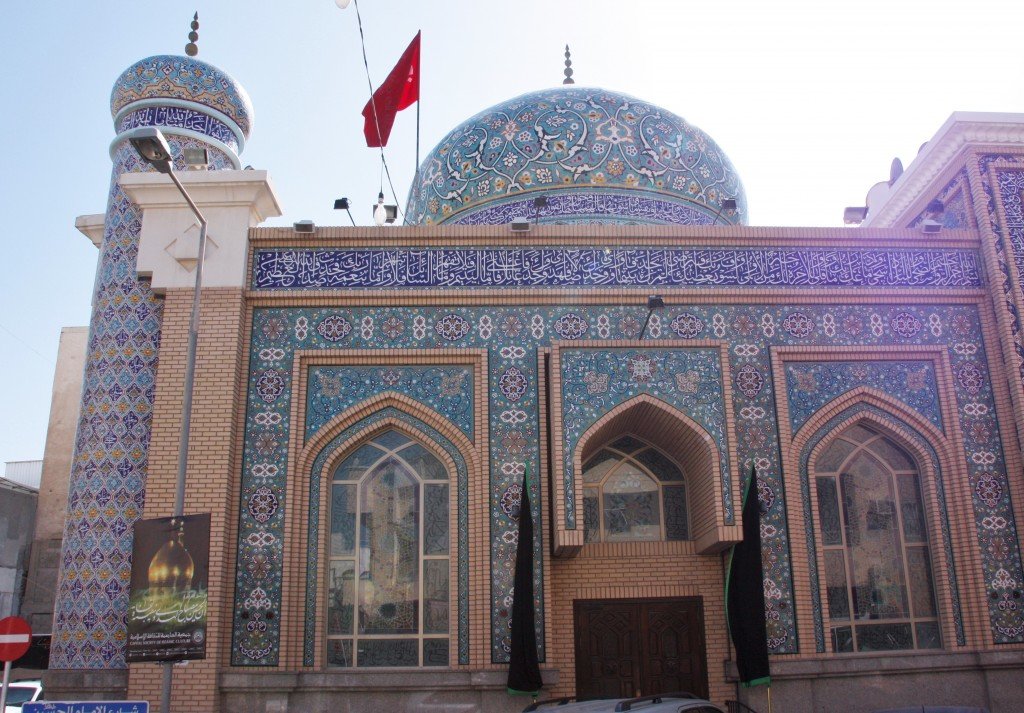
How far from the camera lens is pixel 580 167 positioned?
41.5ft

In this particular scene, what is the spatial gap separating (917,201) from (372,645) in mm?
7864

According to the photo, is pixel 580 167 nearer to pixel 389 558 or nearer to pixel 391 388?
pixel 391 388

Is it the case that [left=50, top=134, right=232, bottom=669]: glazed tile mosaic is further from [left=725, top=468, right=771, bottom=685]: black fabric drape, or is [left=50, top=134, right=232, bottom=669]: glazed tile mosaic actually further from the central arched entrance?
[left=725, top=468, right=771, bottom=685]: black fabric drape

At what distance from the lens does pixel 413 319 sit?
1029cm

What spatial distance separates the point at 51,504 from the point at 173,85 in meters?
10.1

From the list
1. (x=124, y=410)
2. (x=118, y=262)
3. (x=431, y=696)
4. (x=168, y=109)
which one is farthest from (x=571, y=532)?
(x=168, y=109)

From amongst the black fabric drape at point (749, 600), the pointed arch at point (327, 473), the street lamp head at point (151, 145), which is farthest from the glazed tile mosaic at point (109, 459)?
the black fabric drape at point (749, 600)

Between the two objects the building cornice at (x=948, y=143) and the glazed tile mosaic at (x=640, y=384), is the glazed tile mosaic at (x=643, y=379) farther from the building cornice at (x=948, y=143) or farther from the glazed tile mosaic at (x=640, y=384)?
the building cornice at (x=948, y=143)

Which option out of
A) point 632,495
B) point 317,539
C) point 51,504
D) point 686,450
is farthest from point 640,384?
point 51,504

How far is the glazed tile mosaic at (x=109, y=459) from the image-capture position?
31.3 ft

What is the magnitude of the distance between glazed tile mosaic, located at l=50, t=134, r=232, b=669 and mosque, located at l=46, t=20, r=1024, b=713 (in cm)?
3

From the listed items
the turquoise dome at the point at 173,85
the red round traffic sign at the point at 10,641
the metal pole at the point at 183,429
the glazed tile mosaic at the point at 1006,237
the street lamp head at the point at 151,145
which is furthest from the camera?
the turquoise dome at the point at 173,85

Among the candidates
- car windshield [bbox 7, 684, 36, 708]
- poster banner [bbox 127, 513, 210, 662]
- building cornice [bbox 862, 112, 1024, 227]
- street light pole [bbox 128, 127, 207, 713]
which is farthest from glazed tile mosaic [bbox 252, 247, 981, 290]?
car windshield [bbox 7, 684, 36, 708]

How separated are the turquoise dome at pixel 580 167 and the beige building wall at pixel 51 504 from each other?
8.48 m
